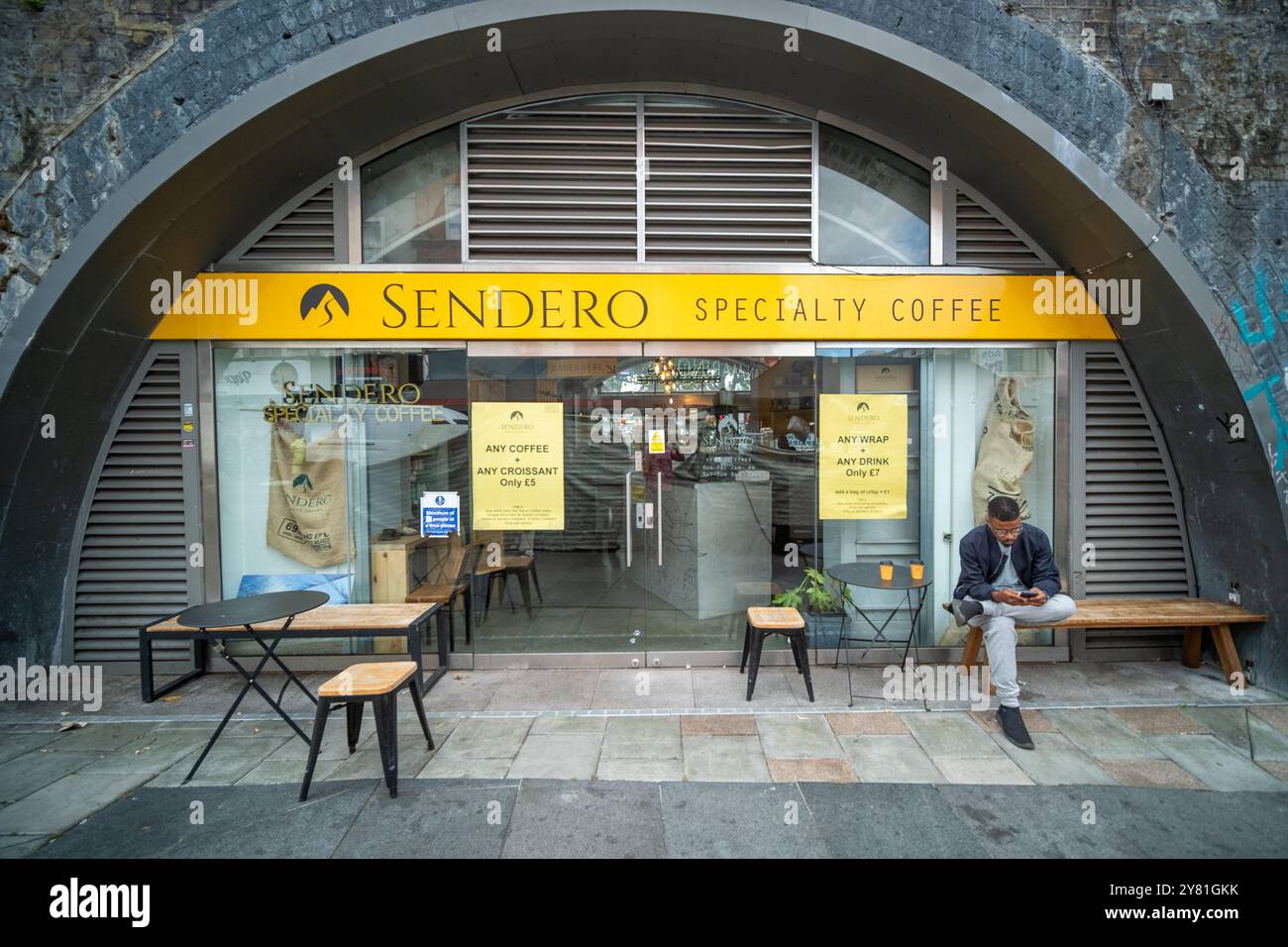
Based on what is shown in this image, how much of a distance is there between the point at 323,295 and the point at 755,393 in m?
3.89

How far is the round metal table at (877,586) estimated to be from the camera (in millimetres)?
4516

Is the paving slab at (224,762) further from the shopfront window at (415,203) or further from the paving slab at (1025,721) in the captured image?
the paving slab at (1025,721)

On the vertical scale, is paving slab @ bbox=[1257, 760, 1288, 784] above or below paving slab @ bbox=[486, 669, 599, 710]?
below

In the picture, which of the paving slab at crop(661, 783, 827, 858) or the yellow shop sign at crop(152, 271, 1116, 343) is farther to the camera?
the yellow shop sign at crop(152, 271, 1116, 343)

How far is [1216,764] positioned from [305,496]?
7.09 m

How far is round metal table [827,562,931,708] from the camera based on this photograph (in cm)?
452

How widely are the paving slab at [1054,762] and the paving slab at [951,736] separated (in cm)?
11

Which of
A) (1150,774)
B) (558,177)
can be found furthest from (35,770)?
(1150,774)

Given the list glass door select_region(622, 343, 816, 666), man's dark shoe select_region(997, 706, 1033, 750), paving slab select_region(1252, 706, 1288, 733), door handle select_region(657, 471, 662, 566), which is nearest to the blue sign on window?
glass door select_region(622, 343, 816, 666)

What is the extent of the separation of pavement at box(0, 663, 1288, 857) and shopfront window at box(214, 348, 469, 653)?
109 cm

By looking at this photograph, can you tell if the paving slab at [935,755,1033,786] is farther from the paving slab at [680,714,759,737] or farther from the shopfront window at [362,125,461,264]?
the shopfront window at [362,125,461,264]

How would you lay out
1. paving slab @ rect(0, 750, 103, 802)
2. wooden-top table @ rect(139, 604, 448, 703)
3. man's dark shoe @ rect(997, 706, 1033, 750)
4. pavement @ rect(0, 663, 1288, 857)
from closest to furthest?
pavement @ rect(0, 663, 1288, 857) < paving slab @ rect(0, 750, 103, 802) < man's dark shoe @ rect(997, 706, 1033, 750) < wooden-top table @ rect(139, 604, 448, 703)

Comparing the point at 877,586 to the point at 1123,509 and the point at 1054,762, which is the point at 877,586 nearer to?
the point at 1054,762

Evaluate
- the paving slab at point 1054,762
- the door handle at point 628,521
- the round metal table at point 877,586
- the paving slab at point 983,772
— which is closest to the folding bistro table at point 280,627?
the door handle at point 628,521
